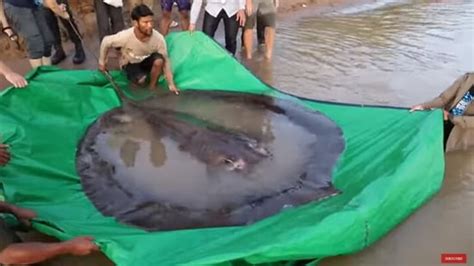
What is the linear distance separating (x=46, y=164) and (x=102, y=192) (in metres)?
0.52

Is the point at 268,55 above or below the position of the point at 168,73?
below

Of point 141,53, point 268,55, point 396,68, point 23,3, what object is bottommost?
point 396,68

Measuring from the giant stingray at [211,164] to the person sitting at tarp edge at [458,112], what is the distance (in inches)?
28.9

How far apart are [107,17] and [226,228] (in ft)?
12.5

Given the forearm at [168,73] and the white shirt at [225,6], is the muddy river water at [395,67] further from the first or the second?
the forearm at [168,73]

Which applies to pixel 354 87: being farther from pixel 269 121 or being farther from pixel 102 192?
pixel 102 192

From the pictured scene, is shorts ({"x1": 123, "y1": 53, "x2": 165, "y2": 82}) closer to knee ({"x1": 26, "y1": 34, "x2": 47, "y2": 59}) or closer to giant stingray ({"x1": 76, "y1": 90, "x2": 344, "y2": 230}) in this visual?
giant stingray ({"x1": 76, "y1": 90, "x2": 344, "y2": 230})

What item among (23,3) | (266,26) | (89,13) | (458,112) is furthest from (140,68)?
(89,13)

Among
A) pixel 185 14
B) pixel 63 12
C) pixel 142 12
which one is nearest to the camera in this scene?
pixel 142 12

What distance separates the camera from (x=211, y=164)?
2.98m

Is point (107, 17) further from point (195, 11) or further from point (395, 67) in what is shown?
point (395, 67)

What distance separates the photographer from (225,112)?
378 cm

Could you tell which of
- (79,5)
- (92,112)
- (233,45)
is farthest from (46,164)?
(79,5)

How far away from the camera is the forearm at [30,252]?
236 centimetres
